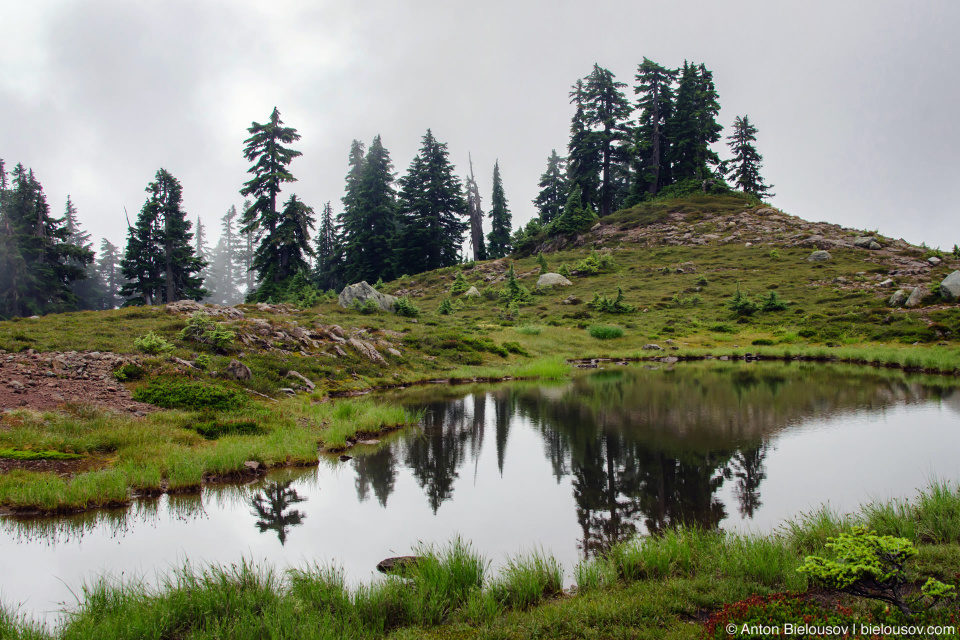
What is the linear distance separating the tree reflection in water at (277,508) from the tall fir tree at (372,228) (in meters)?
60.2

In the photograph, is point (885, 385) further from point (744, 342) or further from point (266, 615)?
point (266, 615)

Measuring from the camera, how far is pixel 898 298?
32594 mm

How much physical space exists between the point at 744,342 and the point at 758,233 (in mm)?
25832

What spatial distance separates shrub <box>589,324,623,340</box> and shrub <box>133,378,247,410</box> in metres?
26.6

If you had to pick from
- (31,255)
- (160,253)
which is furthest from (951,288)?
(31,255)

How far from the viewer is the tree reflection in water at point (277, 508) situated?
8.07m

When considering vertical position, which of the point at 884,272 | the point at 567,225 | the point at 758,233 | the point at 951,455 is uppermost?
the point at 567,225

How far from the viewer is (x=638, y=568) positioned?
19.1 feet

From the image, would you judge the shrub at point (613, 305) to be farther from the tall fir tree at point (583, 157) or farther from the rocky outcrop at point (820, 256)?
the tall fir tree at point (583, 157)

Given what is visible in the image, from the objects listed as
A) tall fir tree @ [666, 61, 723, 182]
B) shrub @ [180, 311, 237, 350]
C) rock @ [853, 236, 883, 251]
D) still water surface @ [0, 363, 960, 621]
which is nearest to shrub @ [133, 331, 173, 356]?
shrub @ [180, 311, 237, 350]

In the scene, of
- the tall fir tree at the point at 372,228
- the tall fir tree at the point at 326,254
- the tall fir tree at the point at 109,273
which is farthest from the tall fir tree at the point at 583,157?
the tall fir tree at the point at 109,273

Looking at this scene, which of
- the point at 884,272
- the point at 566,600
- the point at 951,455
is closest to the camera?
the point at 566,600

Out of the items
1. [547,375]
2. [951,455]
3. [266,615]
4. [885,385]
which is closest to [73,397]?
[266,615]

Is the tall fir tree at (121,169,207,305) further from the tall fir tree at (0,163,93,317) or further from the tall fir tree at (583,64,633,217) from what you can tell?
the tall fir tree at (583,64,633,217)
